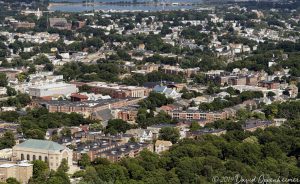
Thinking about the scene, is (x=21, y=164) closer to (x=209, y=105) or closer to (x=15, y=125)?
(x=15, y=125)

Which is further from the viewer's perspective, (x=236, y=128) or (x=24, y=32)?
(x=24, y=32)

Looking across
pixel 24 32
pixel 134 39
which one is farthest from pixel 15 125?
pixel 24 32

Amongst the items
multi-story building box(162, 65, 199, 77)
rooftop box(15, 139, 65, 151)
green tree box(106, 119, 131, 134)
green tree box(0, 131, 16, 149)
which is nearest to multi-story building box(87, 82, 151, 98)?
multi-story building box(162, 65, 199, 77)

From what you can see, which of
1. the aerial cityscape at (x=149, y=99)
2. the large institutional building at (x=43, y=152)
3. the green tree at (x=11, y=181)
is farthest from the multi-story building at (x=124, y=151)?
the green tree at (x=11, y=181)

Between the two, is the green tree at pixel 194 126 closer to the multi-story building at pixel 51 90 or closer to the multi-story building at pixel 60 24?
the multi-story building at pixel 51 90

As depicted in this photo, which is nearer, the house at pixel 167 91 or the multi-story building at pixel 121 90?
the house at pixel 167 91

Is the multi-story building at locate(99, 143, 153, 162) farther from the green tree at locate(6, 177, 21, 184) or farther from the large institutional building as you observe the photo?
the green tree at locate(6, 177, 21, 184)

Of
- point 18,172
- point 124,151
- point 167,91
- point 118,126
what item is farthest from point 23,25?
point 18,172

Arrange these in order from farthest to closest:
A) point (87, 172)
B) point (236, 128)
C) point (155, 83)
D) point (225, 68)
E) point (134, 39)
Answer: point (134, 39) < point (225, 68) < point (155, 83) < point (236, 128) < point (87, 172)
